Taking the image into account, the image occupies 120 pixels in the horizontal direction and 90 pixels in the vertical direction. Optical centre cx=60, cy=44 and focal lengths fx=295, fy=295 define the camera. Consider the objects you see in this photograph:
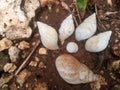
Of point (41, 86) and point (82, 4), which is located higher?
point (82, 4)

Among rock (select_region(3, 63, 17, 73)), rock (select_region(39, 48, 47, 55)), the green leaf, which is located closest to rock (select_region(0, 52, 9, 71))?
rock (select_region(3, 63, 17, 73))

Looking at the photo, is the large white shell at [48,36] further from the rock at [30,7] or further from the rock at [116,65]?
the rock at [116,65]

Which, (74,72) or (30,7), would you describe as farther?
(30,7)

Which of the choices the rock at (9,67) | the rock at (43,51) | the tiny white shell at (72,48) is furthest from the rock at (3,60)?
the tiny white shell at (72,48)

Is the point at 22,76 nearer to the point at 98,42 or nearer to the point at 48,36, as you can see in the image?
the point at 48,36

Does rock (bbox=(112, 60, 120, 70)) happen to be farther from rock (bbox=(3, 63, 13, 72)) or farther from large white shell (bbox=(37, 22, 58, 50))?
rock (bbox=(3, 63, 13, 72))

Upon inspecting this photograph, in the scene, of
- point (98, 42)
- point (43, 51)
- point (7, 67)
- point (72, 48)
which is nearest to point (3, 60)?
point (7, 67)
